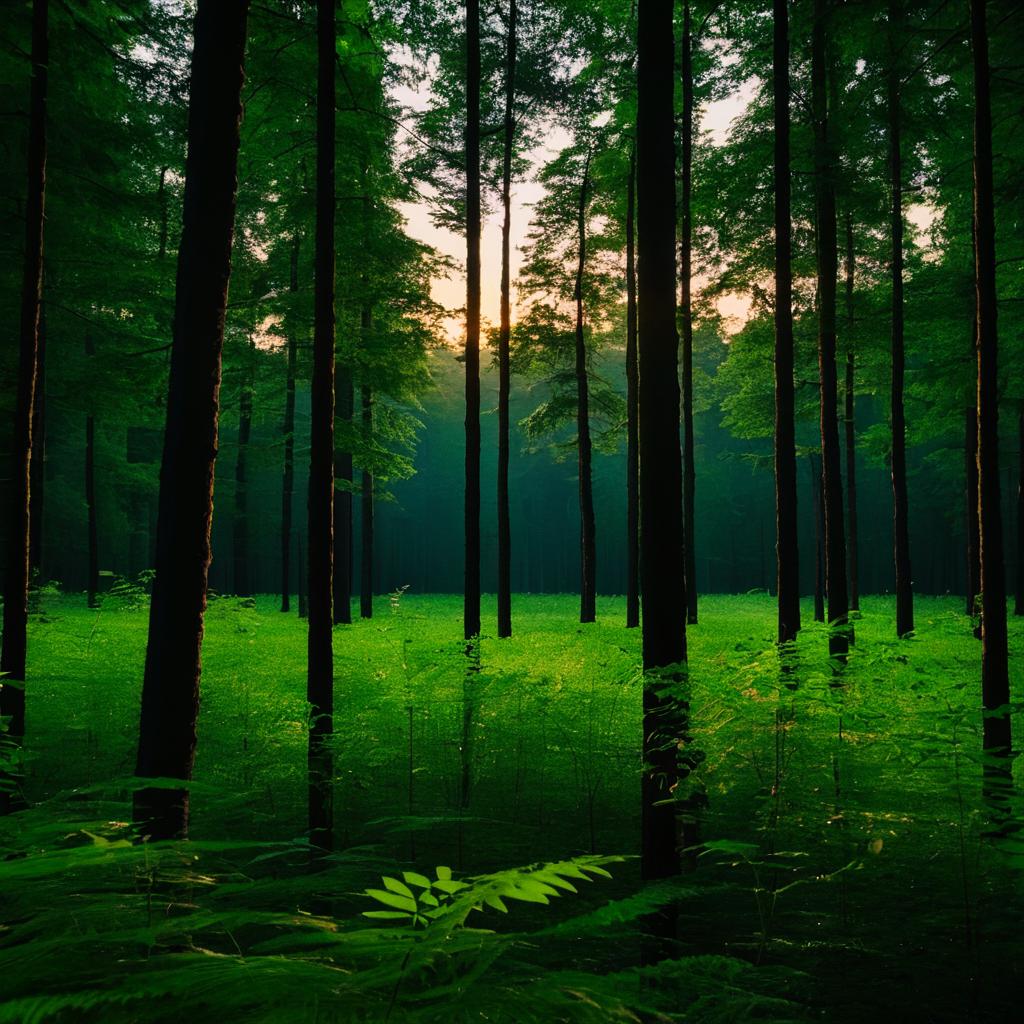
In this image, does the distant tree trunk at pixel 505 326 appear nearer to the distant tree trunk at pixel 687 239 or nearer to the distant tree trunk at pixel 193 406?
the distant tree trunk at pixel 687 239

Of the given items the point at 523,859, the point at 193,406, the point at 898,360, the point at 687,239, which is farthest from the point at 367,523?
the point at 193,406

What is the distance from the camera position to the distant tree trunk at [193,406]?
4.63 meters

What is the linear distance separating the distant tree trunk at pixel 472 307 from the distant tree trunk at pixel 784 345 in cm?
463

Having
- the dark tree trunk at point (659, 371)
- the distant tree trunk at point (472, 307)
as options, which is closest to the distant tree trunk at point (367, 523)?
the distant tree trunk at point (472, 307)

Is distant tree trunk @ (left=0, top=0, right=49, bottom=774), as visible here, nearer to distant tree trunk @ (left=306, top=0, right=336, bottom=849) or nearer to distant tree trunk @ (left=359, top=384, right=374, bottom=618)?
distant tree trunk @ (left=306, top=0, right=336, bottom=849)

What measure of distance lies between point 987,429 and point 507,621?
12537 mm

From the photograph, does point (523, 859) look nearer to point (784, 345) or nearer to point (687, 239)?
point (784, 345)

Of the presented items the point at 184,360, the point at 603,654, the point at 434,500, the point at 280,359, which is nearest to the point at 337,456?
the point at 280,359

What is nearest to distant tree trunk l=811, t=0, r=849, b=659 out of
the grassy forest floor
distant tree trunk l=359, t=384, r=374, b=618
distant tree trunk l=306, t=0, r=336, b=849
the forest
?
the forest

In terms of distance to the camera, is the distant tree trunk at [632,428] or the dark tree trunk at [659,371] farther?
the distant tree trunk at [632,428]

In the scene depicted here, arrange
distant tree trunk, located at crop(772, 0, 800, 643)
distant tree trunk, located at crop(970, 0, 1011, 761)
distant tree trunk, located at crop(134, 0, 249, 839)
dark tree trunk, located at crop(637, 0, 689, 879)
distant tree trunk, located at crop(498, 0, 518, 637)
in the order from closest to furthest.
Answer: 1. distant tree trunk, located at crop(134, 0, 249, 839)
2. dark tree trunk, located at crop(637, 0, 689, 879)
3. distant tree trunk, located at crop(970, 0, 1011, 761)
4. distant tree trunk, located at crop(772, 0, 800, 643)
5. distant tree trunk, located at crop(498, 0, 518, 637)

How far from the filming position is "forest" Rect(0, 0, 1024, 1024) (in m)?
2.06

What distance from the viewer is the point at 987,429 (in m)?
6.72

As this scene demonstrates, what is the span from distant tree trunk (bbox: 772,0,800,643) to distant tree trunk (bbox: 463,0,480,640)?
463cm
